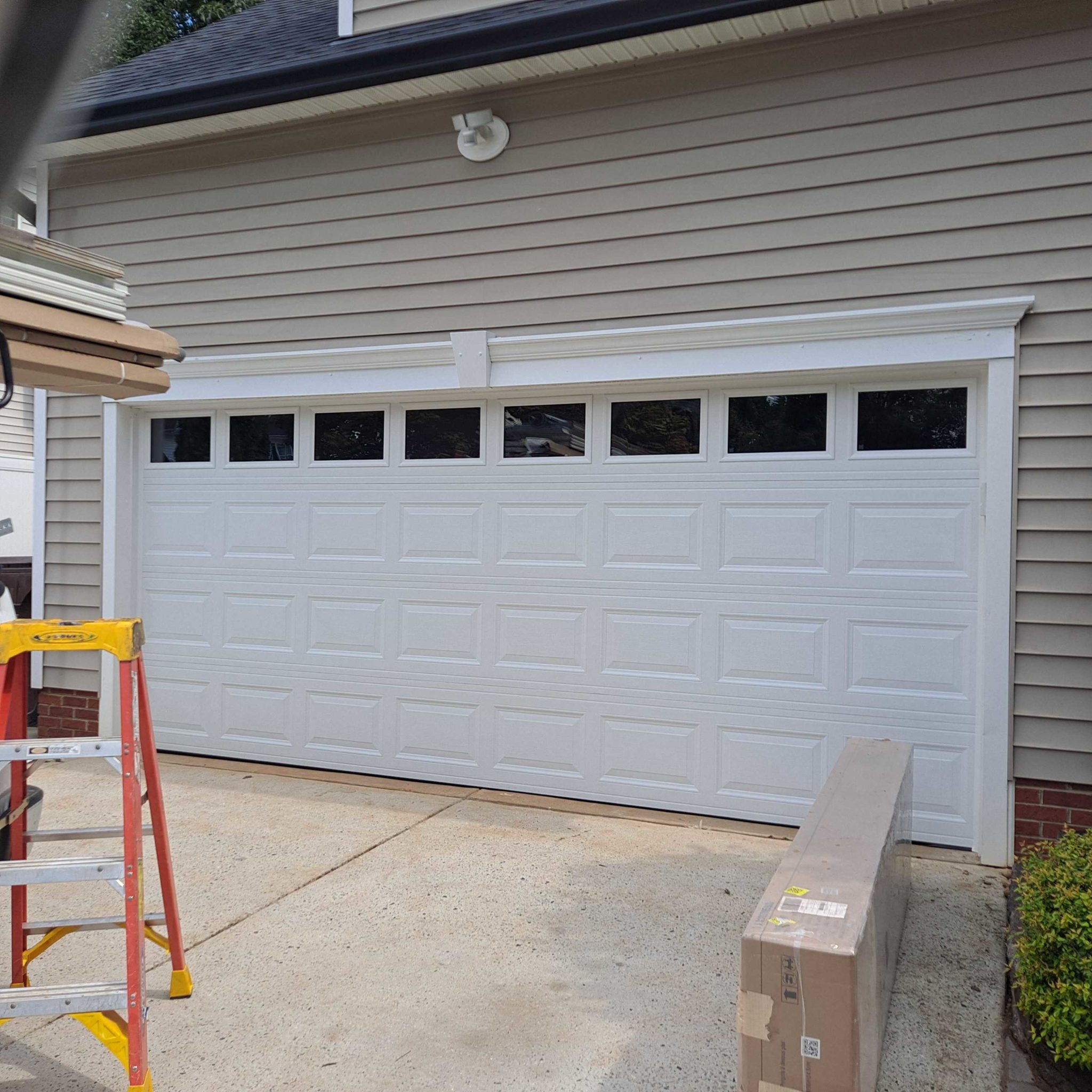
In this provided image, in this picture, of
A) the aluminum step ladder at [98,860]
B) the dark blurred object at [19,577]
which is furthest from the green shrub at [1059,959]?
the dark blurred object at [19,577]

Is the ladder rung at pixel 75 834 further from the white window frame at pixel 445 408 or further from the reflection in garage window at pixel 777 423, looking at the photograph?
the reflection in garage window at pixel 777 423

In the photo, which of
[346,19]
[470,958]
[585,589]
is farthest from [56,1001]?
[346,19]

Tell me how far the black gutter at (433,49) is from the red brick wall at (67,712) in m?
3.59

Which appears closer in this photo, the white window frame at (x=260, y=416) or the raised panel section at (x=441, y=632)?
the raised panel section at (x=441, y=632)

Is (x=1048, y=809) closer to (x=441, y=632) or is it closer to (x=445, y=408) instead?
(x=441, y=632)

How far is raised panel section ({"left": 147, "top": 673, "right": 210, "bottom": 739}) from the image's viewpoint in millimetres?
6242

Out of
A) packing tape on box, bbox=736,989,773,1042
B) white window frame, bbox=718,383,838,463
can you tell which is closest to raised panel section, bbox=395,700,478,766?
white window frame, bbox=718,383,838,463

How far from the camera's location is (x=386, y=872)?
4.23 metres

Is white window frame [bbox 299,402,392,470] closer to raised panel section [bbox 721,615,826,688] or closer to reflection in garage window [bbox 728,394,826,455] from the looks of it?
reflection in garage window [bbox 728,394,826,455]

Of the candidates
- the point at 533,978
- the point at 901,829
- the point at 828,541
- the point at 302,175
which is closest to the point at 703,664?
the point at 828,541

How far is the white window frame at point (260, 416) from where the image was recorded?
19.9ft

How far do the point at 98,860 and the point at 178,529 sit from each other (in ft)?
13.6

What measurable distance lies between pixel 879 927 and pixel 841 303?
9.96 ft

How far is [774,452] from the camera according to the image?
4965 mm
